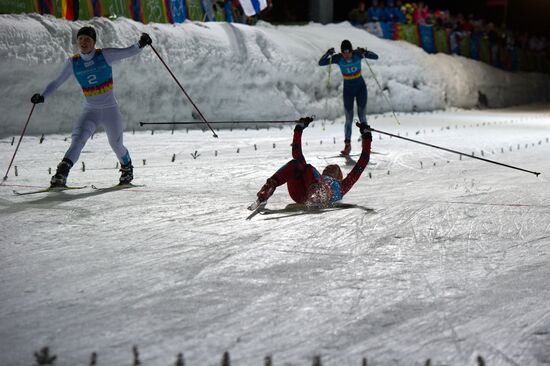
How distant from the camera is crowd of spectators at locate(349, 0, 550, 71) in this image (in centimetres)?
2173

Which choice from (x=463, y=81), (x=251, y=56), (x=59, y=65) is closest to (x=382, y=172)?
(x=59, y=65)

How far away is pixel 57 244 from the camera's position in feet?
14.2

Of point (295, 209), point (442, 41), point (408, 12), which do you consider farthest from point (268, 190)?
point (442, 41)

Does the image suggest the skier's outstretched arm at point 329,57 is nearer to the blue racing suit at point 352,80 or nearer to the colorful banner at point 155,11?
the blue racing suit at point 352,80

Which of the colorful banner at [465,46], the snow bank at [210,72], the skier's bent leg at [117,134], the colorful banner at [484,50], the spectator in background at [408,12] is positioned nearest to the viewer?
the skier's bent leg at [117,134]

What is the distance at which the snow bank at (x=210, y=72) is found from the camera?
1169 centimetres

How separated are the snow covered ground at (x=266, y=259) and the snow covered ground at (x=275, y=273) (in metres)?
0.01

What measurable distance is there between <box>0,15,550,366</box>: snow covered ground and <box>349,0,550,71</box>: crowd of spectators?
11.5m

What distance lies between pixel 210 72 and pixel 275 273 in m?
11.3

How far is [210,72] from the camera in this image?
14.6 meters

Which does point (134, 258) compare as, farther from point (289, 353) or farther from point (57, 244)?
point (289, 353)

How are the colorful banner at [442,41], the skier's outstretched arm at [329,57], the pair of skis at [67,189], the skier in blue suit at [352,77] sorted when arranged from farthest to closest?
the colorful banner at [442,41] → the skier's outstretched arm at [329,57] → the skier in blue suit at [352,77] → the pair of skis at [67,189]

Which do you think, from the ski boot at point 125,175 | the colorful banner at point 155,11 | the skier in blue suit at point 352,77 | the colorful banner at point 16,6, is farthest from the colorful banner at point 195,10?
the ski boot at point 125,175

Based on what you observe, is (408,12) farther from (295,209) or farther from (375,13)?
(295,209)
